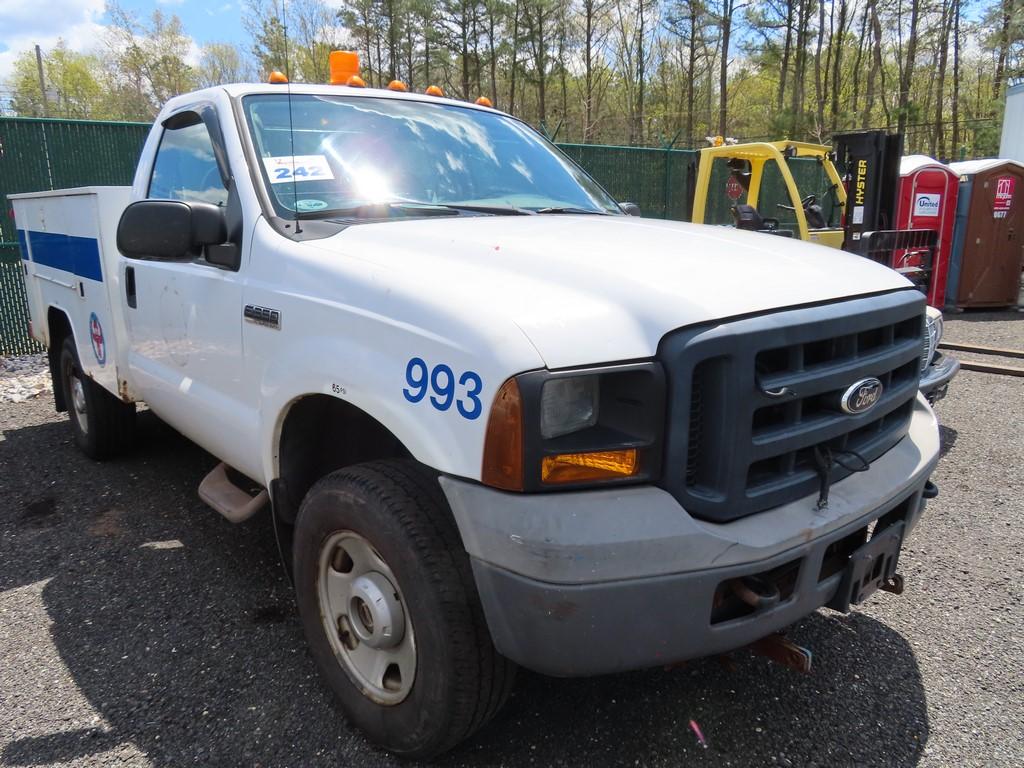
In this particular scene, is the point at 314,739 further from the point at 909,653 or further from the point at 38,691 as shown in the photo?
the point at 909,653

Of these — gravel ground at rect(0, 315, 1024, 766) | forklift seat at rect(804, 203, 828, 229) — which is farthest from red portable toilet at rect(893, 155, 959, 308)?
gravel ground at rect(0, 315, 1024, 766)

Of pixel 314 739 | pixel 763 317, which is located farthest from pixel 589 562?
pixel 314 739

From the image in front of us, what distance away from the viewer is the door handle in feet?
11.6

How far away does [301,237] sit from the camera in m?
2.44

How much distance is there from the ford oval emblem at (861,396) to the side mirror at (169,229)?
6.79ft

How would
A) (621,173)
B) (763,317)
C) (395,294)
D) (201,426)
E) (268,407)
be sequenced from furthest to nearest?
(621,173), (201,426), (268,407), (395,294), (763,317)

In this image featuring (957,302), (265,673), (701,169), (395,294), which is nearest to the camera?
(395,294)

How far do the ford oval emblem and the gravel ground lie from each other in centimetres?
95

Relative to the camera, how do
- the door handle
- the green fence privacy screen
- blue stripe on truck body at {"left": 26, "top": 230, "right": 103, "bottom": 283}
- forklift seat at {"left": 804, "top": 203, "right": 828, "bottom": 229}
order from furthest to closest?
forklift seat at {"left": 804, "top": 203, "right": 828, "bottom": 229}
the green fence privacy screen
blue stripe on truck body at {"left": 26, "top": 230, "right": 103, "bottom": 283}
the door handle

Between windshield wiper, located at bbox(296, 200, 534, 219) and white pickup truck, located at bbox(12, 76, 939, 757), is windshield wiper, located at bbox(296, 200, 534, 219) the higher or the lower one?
the higher one

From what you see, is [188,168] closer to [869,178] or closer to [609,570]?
[609,570]

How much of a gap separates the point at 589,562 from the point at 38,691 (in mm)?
2098

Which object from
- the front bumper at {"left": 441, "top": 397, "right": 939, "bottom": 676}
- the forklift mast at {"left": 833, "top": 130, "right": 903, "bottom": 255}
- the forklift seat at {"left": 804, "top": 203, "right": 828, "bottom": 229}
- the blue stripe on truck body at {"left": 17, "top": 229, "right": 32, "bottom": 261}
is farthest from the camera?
the forklift mast at {"left": 833, "top": 130, "right": 903, "bottom": 255}

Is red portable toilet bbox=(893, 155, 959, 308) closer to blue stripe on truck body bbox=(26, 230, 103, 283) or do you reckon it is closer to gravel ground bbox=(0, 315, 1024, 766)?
gravel ground bbox=(0, 315, 1024, 766)
